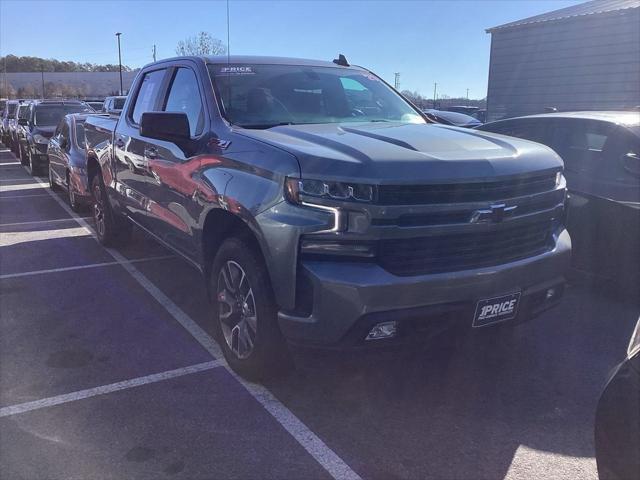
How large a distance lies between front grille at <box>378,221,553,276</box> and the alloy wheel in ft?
3.04

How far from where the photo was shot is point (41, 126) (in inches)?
625

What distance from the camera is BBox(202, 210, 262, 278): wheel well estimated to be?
376 centimetres

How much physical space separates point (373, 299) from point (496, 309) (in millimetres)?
799

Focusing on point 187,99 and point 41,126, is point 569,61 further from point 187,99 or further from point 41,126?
point 187,99

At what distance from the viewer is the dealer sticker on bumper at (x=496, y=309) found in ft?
10.9

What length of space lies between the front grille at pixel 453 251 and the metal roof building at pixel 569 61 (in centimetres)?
1265

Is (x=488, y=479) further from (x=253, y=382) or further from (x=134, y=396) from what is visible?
(x=134, y=396)

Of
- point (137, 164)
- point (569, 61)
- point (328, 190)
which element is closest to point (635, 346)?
point (328, 190)

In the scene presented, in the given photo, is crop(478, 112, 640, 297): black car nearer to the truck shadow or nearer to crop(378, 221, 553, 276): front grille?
the truck shadow

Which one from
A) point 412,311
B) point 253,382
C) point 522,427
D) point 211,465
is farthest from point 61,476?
point 522,427

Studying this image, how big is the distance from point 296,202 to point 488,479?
166cm

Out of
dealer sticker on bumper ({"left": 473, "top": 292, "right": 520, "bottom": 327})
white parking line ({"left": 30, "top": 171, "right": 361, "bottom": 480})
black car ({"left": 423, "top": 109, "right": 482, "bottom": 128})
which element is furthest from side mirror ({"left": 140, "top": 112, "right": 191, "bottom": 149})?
dealer sticker on bumper ({"left": 473, "top": 292, "right": 520, "bottom": 327})

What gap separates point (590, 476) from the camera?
9.85 ft

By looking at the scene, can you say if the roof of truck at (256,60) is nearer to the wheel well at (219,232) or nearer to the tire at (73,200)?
the wheel well at (219,232)
